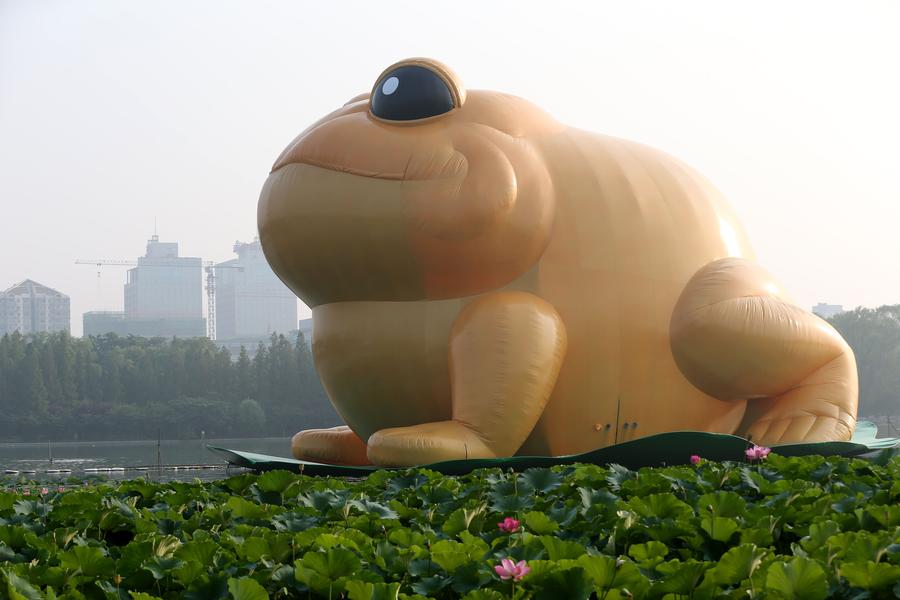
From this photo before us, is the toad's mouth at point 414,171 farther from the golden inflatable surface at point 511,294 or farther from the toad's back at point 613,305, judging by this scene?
the toad's back at point 613,305

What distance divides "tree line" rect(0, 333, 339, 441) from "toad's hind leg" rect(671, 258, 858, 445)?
155 ft

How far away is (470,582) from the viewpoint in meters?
2.57

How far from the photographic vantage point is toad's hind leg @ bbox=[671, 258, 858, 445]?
31.7 feet

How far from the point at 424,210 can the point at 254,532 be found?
20.6 ft

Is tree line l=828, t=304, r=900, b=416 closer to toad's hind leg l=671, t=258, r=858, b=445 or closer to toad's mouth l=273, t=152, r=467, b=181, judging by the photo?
toad's hind leg l=671, t=258, r=858, b=445

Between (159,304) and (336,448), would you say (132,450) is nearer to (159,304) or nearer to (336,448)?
(336,448)

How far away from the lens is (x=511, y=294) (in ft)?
31.7

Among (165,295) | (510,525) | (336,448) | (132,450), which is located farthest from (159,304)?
(510,525)

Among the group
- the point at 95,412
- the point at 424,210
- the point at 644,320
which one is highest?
the point at 424,210

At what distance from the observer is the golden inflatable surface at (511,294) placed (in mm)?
9430

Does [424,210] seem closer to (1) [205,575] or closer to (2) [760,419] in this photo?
(2) [760,419]

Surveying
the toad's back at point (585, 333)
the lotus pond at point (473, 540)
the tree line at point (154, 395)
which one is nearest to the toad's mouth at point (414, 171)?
the toad's back at point (585, 333)

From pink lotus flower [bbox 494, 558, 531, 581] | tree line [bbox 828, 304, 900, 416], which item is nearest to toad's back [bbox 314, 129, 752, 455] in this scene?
pink lotus flower [bbox 494, 558, 531, 581]

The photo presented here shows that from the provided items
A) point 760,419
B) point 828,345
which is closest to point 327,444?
point 760,419
